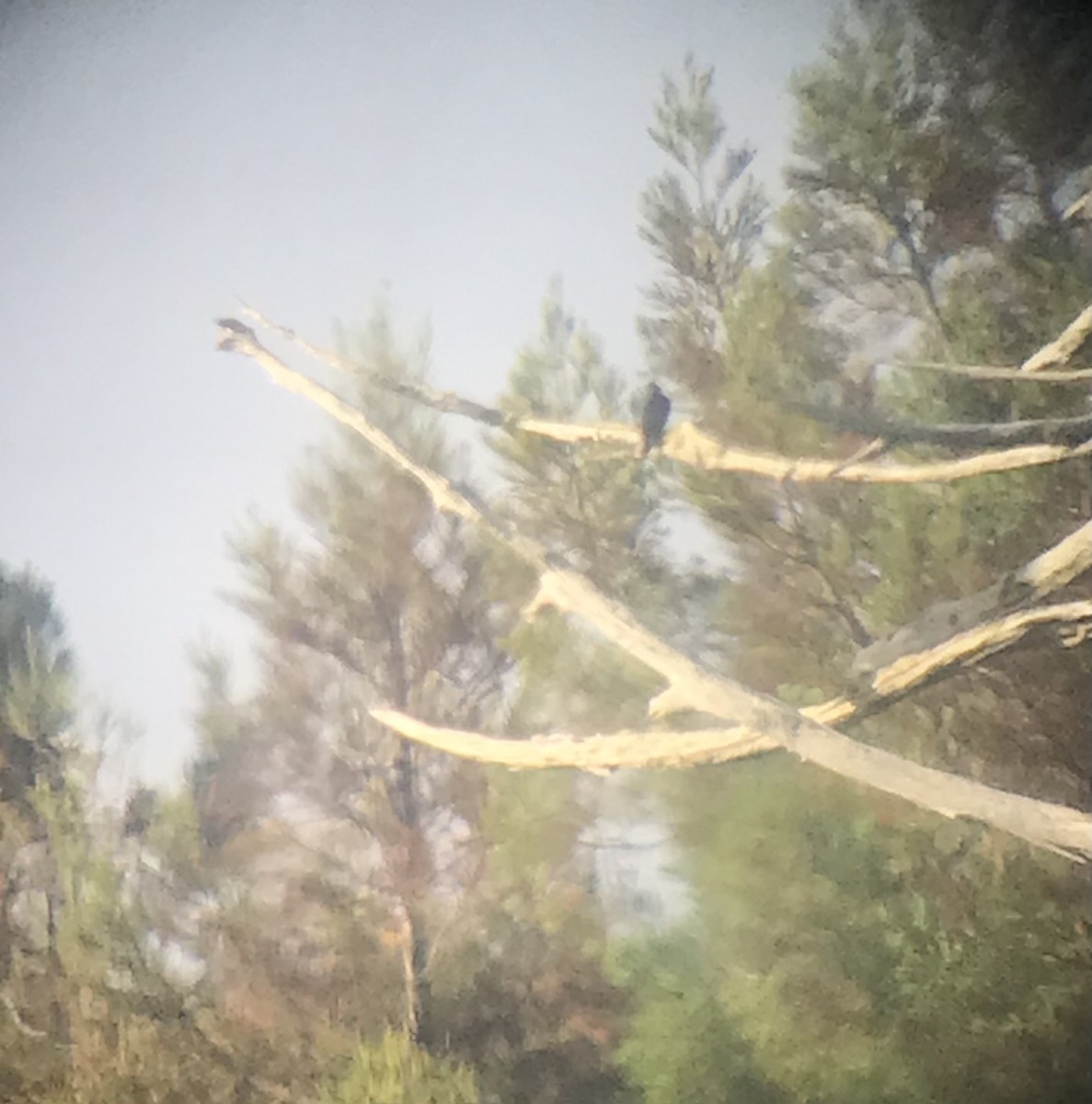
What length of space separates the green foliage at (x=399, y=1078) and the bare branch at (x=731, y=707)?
0.35m

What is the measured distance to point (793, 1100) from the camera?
1372 mm

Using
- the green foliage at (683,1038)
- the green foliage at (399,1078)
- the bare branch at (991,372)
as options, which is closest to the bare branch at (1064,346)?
the bare branch at (991,372)

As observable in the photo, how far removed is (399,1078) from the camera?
1365 mm

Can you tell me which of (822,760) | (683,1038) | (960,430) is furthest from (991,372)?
(683,1038)

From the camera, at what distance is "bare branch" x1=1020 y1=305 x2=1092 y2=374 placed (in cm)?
158

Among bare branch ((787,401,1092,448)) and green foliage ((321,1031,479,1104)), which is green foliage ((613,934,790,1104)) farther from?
bare branch ((787,401,1092,448))

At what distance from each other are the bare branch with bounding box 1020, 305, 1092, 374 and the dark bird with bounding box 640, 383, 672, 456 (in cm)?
47

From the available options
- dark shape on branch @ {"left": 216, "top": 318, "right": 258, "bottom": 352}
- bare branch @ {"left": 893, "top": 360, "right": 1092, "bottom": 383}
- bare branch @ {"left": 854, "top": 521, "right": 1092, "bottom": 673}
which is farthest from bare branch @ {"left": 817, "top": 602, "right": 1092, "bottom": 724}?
dark shape on branch @ {"left": 216, "top": 318, "right": 258, "bottom": 352}

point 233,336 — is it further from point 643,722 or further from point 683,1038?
point 683,1038

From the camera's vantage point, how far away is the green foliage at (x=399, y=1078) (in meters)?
1.36

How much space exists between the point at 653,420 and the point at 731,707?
0.39 m

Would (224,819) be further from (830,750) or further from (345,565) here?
(830,750)

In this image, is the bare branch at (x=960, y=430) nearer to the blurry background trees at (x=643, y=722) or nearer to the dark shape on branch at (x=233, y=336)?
the blurry background trees at (x=643, y=722)

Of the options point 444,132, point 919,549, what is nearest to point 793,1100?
point 919,549
